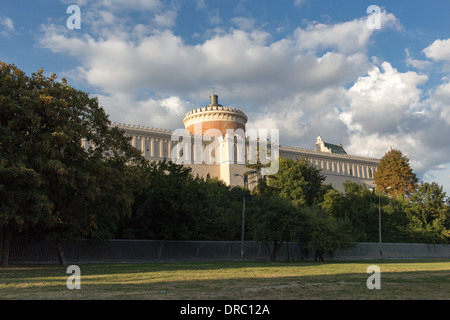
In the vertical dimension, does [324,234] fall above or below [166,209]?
below

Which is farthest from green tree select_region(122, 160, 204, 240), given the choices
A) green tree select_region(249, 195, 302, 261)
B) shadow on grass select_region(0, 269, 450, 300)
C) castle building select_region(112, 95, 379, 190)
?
castle building select_region(112, 95, 379, 190)

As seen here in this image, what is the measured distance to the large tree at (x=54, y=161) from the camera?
18953 mm

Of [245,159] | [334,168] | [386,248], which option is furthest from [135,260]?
[334,168]

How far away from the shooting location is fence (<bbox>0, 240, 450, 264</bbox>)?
25.6 meters

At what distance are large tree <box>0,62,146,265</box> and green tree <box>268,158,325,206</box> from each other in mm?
25692

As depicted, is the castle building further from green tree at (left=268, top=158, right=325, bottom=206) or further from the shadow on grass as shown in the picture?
the shadow on grass

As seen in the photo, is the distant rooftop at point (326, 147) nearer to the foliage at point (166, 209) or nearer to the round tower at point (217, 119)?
the round tower at point (217, 119)

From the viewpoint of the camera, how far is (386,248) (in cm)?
4650

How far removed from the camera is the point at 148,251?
30609 millimetres

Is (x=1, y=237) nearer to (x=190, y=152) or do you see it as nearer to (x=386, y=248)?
(x=386, y=248)

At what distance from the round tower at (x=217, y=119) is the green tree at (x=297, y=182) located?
36.1m

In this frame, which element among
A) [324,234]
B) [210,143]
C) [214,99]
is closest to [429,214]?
[324,234]

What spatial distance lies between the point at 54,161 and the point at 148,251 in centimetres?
1337

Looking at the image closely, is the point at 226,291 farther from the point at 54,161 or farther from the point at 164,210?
the point at 164,210
